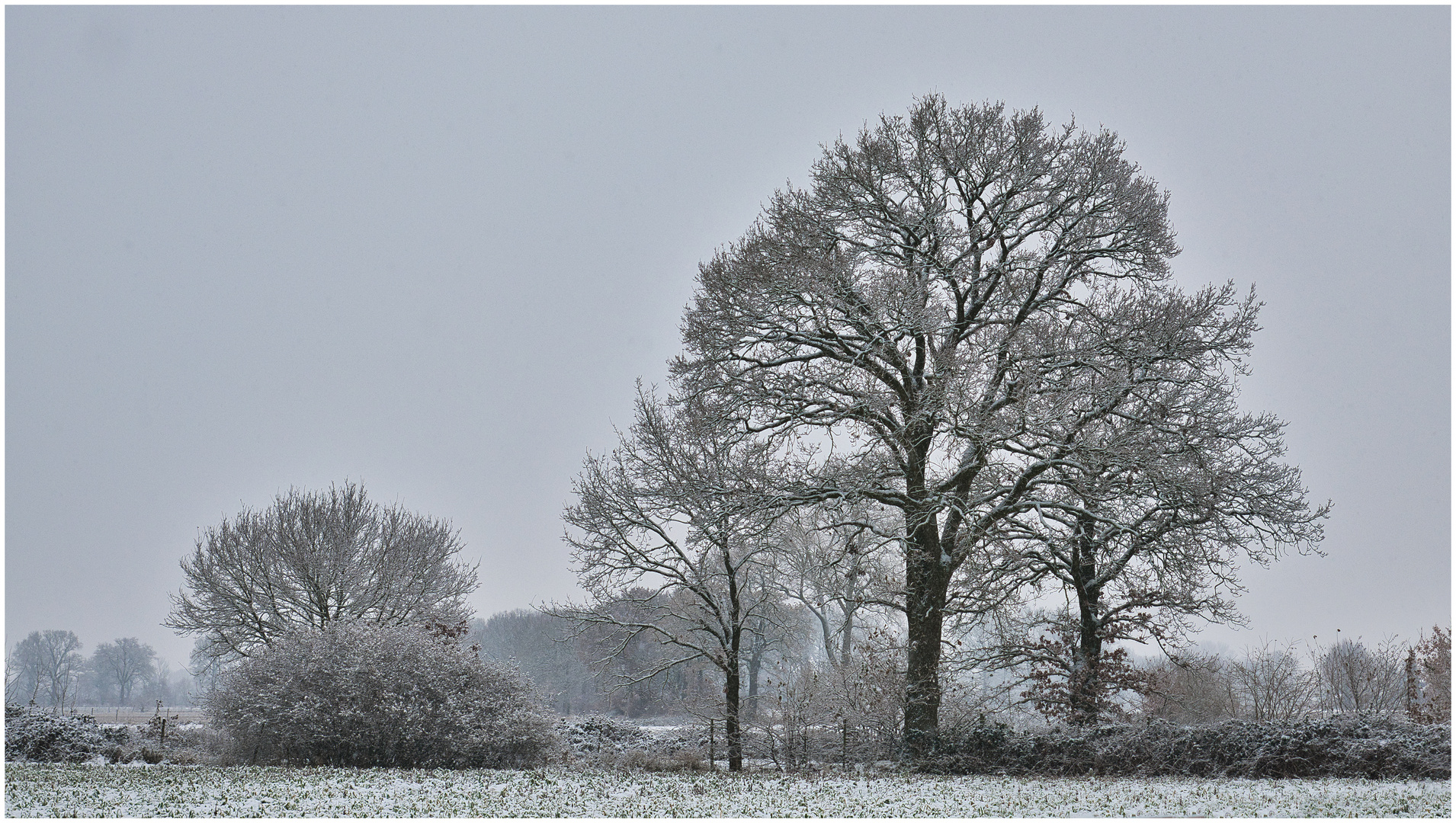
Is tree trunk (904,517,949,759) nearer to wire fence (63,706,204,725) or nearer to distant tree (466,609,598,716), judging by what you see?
wire fence (63,706,204,725)

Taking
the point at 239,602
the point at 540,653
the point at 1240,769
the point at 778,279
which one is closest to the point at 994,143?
the point at 778,279

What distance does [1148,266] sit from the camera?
14781 mm

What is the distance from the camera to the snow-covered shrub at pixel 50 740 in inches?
735

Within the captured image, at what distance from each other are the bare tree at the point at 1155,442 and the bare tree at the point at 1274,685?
2.19 metres

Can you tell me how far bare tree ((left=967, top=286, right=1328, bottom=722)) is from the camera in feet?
43.6

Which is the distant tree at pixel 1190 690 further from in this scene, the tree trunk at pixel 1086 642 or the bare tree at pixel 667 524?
the bare tree at pixel 667 524

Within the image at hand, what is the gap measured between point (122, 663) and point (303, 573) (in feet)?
273

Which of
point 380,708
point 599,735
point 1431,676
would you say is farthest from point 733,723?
point 1431,676

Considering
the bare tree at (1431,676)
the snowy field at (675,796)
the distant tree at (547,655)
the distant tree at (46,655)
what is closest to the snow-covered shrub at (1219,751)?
the snowy field at (675,796)

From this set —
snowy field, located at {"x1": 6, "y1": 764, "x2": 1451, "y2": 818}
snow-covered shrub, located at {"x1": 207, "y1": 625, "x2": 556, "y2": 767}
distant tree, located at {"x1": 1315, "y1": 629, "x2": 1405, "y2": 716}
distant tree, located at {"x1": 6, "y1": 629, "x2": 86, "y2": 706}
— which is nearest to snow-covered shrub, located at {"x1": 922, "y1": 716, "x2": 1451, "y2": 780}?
snowy field, located at {"x1": 6, "y1": 764, "x2": 1451, "y2": 818}

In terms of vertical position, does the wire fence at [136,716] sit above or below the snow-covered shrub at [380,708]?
below

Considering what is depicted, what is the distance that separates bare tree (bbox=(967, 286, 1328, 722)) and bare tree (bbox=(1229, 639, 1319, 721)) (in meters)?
2.19

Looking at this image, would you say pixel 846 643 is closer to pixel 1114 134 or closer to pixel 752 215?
pixel 752 215

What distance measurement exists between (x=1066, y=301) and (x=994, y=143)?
271 centimetres
